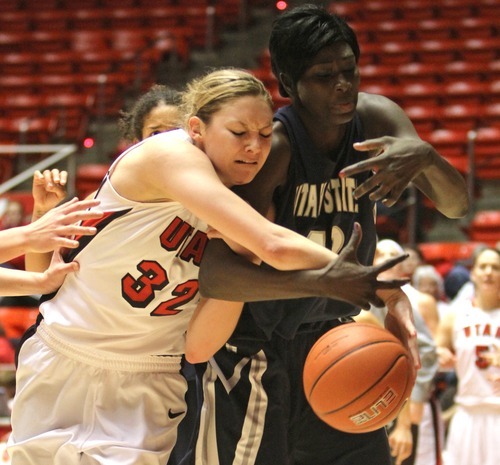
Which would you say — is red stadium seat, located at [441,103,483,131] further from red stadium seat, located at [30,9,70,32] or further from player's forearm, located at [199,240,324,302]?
player's forearm, located at [199,240,324,302]

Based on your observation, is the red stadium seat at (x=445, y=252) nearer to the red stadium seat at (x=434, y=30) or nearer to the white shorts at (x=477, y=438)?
the white shorts at (x=477, y=438)

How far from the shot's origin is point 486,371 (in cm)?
566

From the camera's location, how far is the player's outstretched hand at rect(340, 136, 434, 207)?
245 cm

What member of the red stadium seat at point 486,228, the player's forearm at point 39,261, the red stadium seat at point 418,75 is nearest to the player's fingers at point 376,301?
the player's forearm at point 39,261

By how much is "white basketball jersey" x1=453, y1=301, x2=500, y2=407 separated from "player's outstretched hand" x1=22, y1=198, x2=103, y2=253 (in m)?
3.60

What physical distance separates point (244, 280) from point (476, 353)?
358 cm

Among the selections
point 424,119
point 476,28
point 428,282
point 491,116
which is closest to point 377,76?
point 424,119

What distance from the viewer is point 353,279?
87.4 inches

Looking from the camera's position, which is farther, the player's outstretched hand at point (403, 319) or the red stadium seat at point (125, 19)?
the red stadium seat at point (125, 19)

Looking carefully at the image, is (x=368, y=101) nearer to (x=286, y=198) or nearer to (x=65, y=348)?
(x=286, y=198)

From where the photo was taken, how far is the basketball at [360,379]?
7.94ft

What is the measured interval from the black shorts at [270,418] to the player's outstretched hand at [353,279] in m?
0.64

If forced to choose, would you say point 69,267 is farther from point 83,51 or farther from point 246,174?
point 83,51

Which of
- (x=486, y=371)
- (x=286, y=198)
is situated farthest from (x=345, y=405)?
(x=486, y=371)
